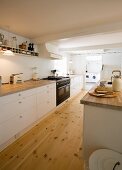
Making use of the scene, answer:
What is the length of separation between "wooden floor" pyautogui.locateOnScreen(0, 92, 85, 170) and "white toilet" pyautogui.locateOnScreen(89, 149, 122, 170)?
17.8 inches

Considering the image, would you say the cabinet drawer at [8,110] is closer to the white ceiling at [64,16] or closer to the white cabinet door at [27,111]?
the white cabinet door at [27,111]

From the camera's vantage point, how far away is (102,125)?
1.49 m

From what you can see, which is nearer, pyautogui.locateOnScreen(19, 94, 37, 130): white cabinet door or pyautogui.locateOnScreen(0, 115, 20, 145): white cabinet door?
pyautogui.locateOnScreen(0, 115, 20, 145): white cabinet door

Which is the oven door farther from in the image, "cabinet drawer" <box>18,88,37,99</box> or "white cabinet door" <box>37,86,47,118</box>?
"cabinet drawer" <box>18,88,37,99</box>

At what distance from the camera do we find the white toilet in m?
1.26

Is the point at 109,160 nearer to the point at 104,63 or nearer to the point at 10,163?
the point at 10,163

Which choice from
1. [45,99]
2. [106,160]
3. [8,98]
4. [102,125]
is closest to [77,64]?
[45,99]

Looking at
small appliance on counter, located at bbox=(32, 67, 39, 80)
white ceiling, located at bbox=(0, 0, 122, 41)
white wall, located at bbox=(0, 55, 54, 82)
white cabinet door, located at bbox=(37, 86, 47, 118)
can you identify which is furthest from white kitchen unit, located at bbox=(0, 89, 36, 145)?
white ceiling, located at bbox=(0, 0, 122, 41)

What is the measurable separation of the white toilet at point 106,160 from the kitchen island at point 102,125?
0.11 metres

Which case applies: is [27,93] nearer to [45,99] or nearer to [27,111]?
[27,111]

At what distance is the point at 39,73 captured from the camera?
13.9 feet

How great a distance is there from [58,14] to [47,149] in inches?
89.6

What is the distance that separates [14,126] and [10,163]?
1.98ft

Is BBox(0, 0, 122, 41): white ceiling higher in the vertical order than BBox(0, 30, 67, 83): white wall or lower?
higher
